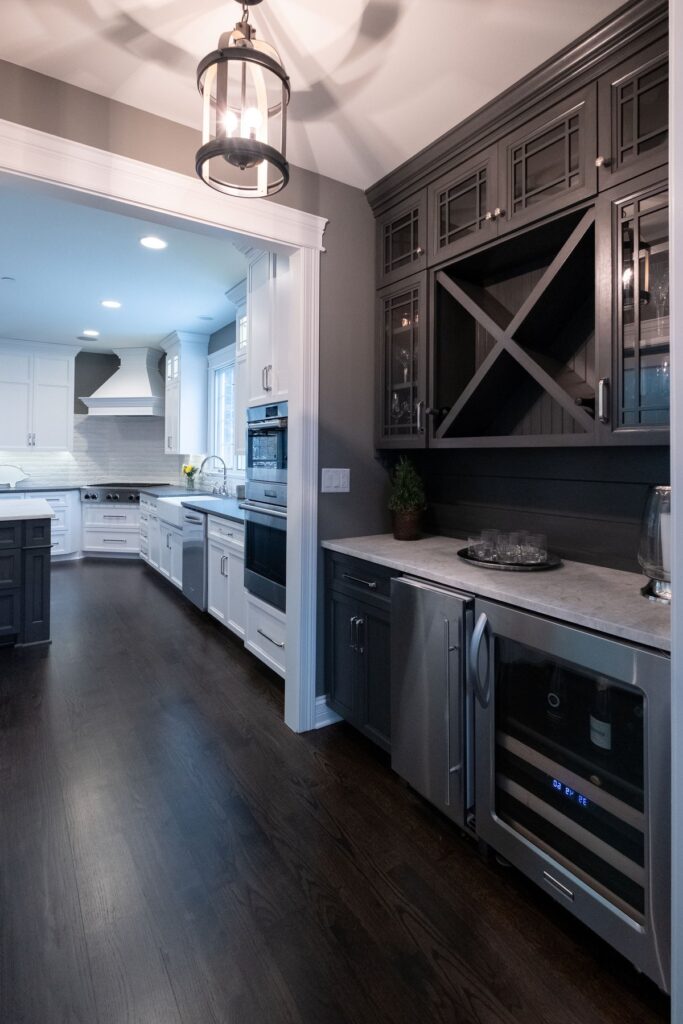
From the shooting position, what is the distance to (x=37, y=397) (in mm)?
7051

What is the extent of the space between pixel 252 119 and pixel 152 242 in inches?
115

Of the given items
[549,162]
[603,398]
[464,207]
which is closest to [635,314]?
[603,398]

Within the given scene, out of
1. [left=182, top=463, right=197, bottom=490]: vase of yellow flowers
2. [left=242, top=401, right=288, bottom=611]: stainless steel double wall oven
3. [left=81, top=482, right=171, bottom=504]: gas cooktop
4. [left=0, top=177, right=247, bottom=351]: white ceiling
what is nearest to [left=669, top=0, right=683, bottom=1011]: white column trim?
[left=0, top=177, right=247, bottom=351]: white ceiling

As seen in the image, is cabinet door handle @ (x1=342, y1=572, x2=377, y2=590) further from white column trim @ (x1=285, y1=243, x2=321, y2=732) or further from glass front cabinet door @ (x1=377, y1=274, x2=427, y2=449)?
glass front cabinet door @ (x1=377, y1=274, x2=427, y2=449)

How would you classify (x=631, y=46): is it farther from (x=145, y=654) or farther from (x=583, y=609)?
(x=145, y=654)

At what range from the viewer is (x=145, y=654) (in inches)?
144

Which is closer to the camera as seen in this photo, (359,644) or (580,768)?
(580,768)

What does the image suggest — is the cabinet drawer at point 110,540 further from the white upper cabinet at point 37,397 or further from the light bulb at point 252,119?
the light bulb at point 252,119

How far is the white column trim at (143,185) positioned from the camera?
186 cm

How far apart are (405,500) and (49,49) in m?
2.18

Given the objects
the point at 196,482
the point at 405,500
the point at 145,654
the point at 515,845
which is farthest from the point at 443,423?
the point at 196,482

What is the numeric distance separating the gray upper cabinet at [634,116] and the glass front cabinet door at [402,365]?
894 mm

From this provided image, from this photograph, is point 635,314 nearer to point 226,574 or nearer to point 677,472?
point 677,472

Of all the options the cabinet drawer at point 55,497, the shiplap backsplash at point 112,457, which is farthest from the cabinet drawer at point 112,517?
the shiplap backsplash at point 112,457
